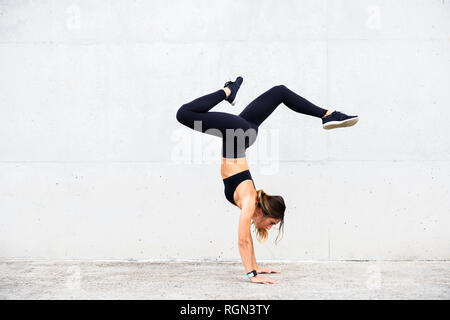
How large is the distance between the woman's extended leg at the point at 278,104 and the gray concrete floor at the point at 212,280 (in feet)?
4.62

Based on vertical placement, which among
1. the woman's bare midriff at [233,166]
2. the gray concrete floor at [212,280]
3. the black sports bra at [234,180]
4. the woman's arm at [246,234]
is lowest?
the gray concrete floor at [212,280]

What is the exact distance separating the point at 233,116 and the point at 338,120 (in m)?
0.86

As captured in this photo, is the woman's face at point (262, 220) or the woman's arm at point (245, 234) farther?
the woman's face at point (262, 220)

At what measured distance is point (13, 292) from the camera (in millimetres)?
3928

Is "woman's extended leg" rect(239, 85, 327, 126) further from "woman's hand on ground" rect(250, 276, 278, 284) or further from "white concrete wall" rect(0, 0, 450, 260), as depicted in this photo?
"woman's hand on ground" rect(250, 276, 278, 284)

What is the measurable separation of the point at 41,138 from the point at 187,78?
5.60 feet

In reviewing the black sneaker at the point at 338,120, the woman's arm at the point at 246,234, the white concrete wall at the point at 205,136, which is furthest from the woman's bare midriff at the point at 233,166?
the white concrete wall at the point at 205,136

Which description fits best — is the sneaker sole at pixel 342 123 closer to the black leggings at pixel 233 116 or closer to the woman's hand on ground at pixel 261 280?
the black leggings at pixel 233 116

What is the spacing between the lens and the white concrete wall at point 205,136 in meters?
5.27

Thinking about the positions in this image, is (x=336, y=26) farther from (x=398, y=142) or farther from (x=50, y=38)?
(x=50, y=38)

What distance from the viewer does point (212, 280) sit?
4352mm

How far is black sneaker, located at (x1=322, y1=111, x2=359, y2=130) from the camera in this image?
409 centimetres

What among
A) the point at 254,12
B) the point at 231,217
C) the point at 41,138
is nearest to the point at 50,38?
the point at 41,138

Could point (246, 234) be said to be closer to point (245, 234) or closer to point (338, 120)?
point (245, 234)
